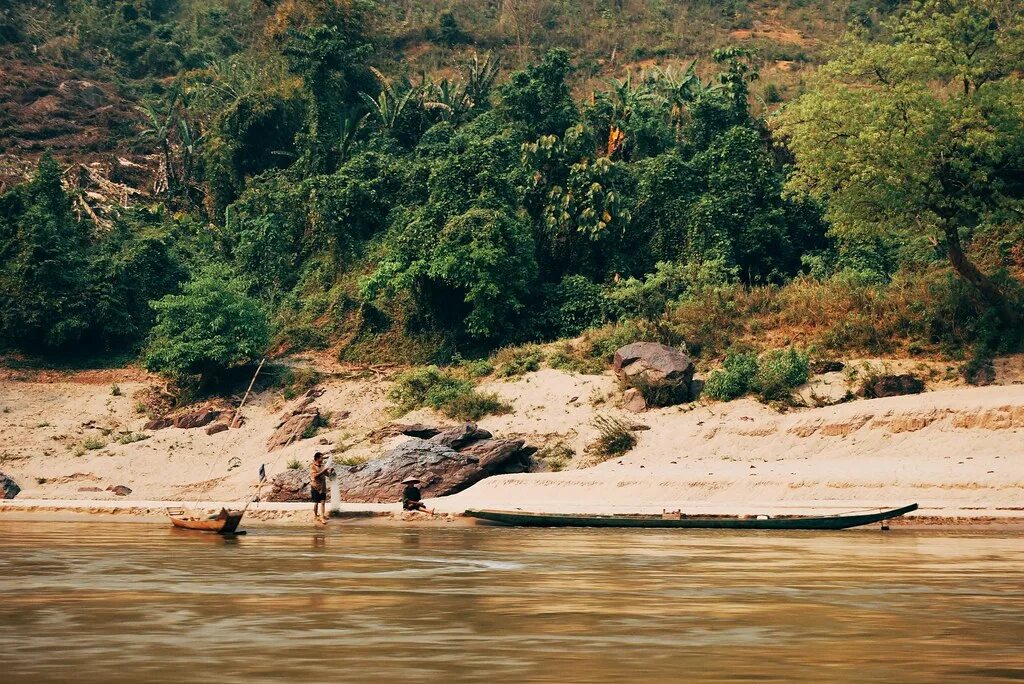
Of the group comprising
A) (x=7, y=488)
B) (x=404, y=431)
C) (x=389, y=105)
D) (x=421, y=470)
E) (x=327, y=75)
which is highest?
(x=327, y=75)

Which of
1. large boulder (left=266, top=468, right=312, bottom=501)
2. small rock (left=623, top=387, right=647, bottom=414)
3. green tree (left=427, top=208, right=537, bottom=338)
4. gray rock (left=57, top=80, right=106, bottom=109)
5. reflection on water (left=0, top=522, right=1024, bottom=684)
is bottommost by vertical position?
reflection on water (left=0, top=522, right=1024, bottom=684)

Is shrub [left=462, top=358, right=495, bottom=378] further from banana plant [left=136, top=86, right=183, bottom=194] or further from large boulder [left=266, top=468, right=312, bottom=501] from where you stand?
banana plant [left=136, top=86, right=183, bottom=194]

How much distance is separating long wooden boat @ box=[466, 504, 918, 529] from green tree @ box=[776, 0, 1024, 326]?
1216cm

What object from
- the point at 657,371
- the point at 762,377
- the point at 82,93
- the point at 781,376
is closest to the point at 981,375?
the point at 781,376

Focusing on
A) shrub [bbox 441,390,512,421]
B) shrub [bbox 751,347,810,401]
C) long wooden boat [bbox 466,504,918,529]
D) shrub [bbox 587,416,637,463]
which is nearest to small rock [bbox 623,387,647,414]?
shrub [bbox 587,416,637,463]

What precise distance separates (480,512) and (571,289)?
17747 mm

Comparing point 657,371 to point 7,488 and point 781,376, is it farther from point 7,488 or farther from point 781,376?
point 7,488

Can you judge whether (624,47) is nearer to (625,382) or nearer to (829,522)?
(625,382)

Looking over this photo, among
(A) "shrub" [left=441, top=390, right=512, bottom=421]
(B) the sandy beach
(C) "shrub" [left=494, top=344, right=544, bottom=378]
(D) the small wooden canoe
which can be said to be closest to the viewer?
(D) the small wooden canoe

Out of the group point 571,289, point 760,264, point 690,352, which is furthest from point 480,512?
point 760,264

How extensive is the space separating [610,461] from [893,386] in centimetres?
714

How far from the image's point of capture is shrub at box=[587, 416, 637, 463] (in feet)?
98.3

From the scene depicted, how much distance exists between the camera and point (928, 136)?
30.2 metres

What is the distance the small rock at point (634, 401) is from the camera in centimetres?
3166
